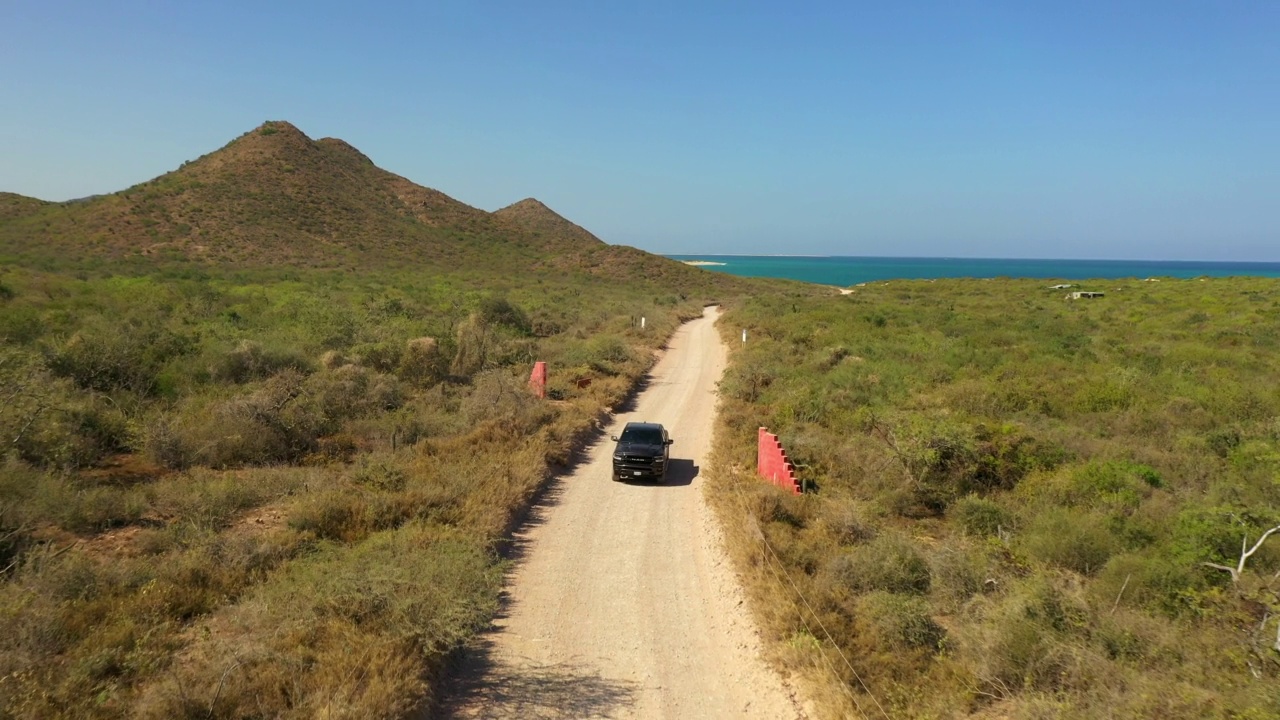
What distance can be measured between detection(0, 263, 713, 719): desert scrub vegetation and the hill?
45.1 metres

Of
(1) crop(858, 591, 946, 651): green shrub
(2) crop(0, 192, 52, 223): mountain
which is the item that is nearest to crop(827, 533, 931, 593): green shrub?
(1) crop(858, 591, 946, 651): green shrub

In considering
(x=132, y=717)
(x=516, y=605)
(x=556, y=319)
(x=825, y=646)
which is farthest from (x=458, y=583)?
(x=556, y=319)

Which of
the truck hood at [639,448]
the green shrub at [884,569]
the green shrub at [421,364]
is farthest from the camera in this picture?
the green shrub at [421,364]

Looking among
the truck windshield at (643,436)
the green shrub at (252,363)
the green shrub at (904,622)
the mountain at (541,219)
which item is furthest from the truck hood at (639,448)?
the mountain at (541,219)

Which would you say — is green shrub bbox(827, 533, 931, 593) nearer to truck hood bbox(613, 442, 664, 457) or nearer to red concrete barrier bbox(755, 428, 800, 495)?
red concrete barrier bbox(755, 428, 800, 495)

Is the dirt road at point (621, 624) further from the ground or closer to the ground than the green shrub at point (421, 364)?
closer to the ground

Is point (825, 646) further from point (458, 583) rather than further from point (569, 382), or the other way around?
point (569, 382)

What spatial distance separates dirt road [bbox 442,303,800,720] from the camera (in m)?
7.65

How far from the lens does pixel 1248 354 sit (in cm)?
2708

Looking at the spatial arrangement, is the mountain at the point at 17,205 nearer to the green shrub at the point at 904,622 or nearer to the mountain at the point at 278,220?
the mountain at the point at 278,220

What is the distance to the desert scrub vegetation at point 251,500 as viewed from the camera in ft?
22.8

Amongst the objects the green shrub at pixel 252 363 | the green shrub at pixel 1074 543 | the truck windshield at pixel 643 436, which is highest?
the green shrub at pixel 252 363

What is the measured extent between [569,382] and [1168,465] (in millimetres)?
18171

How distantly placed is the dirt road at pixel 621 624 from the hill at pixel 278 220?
60.0 m
